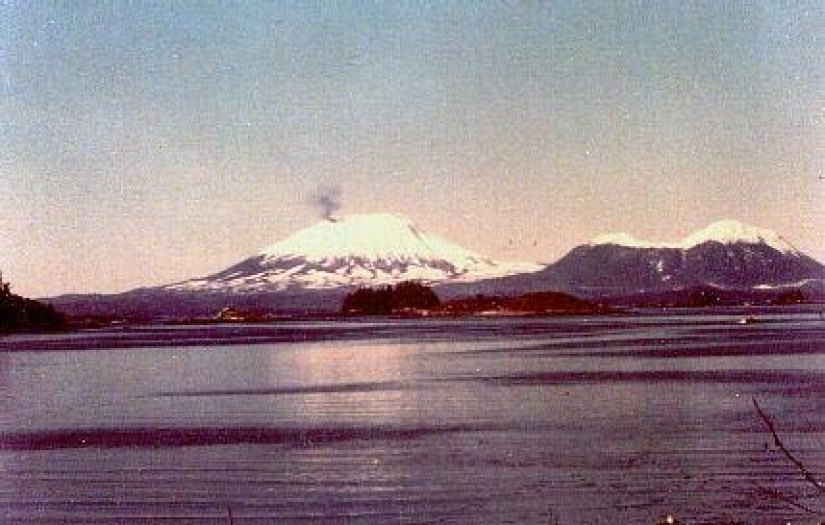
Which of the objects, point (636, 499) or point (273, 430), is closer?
point (636, 499)

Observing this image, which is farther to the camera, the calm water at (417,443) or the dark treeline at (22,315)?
the dark treeline at (22,315)

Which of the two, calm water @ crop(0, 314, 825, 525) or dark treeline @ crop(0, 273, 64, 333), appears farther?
dark treeline @ crop(0, 273, 64, 333)

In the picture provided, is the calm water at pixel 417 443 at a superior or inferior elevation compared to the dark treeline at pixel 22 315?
inferior

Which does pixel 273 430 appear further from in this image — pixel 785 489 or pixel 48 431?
pixel 785 489

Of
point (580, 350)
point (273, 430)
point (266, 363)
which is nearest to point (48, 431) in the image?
point (273, 430)

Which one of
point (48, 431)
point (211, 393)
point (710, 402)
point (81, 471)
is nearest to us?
point (81, 471)
